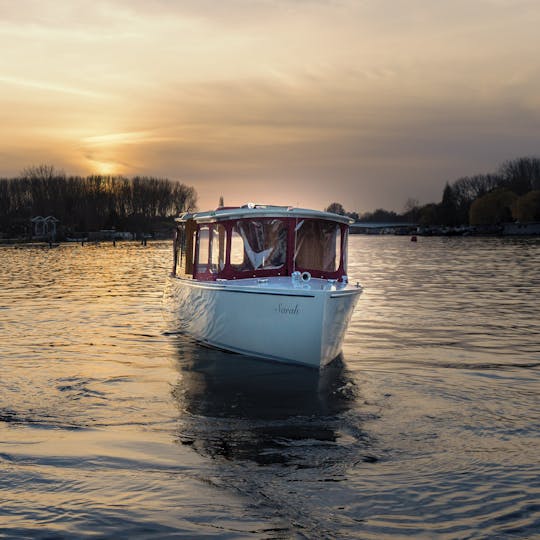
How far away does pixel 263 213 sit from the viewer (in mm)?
16344

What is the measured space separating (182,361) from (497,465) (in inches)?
367

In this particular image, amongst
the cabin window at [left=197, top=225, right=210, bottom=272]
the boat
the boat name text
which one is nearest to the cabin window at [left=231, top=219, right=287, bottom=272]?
the boat

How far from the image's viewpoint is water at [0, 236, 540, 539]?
7.73 m

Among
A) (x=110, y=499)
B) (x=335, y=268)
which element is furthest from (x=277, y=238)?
(x=110, y=499)

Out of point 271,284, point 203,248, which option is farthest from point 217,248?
point 271,284

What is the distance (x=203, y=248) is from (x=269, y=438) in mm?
8375

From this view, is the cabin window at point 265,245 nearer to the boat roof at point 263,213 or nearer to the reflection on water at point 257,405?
the boat roof at point 263,213

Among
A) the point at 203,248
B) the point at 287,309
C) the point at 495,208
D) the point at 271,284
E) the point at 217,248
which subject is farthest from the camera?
the point at 495,208

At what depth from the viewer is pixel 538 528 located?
7480 mm

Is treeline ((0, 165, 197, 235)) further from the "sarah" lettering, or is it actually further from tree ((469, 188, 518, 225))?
the "sarah" lettering

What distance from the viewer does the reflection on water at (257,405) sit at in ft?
34.1

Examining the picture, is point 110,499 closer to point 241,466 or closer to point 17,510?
point 17,510

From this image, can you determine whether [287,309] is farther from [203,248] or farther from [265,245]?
[203,248]

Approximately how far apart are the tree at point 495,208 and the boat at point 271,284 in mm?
175570
